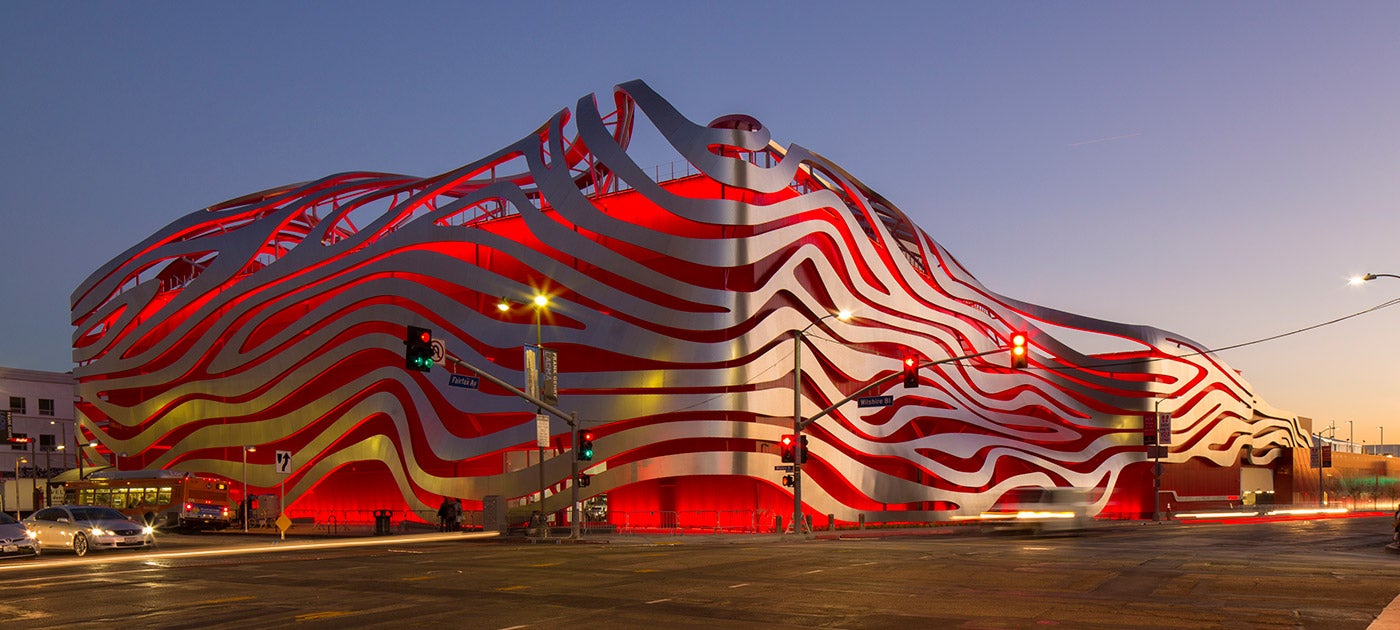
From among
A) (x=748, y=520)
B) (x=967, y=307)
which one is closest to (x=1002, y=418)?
(x=967, y=307)

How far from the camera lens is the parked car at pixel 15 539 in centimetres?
3073

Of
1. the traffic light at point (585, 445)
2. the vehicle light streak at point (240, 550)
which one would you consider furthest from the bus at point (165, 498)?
the traffic light at point (585, 445)

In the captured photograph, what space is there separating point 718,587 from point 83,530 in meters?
21.0

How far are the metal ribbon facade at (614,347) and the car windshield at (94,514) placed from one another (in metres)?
22.1

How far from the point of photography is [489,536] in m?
45.8

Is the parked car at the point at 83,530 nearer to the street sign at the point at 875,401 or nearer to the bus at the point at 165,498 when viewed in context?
the bus at the point at 165,498

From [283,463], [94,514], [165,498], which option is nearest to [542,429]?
[283,463]

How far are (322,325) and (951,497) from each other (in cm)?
3776

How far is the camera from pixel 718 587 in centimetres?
2092

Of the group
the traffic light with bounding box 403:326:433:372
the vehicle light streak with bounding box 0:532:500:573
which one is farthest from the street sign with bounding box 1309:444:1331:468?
the traffic light with bounding box 403:326:433:372

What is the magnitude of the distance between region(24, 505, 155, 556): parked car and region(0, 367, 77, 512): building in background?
87015 mm

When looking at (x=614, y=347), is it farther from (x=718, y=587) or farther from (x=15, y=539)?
(x=718, y=587)

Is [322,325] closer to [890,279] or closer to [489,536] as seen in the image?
[489,536]

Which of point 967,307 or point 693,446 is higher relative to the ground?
point 967,307
